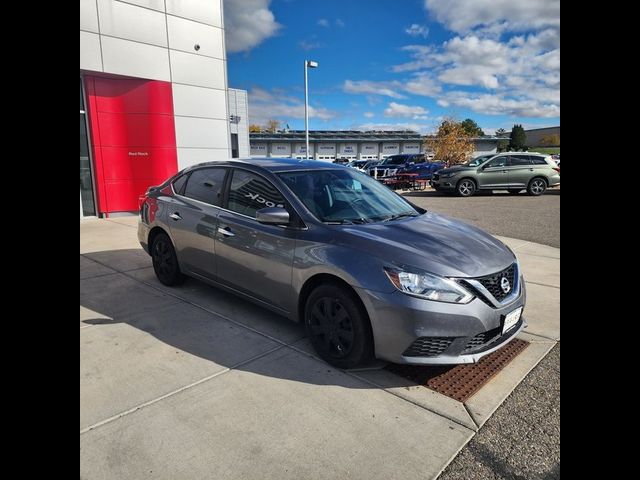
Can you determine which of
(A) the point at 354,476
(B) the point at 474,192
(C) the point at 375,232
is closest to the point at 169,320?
(C) the point at 375,232

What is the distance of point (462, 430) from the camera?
2617mm

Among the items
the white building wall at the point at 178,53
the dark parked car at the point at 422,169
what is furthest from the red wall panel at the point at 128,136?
the dark parked car at the point at 422,169

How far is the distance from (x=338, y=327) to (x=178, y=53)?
10591 mm

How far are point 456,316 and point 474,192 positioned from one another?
16518 mm

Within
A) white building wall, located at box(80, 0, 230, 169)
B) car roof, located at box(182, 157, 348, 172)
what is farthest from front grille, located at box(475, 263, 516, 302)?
A: white building wall, located at box(80, 0, 230, 169)

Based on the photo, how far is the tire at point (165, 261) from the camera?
197 inches

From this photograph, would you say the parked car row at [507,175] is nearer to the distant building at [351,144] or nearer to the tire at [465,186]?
the tire at [465,186]

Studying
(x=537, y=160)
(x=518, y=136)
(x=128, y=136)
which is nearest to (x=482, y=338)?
(x=128, y=136)

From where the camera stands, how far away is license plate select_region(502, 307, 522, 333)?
3094 millimetres

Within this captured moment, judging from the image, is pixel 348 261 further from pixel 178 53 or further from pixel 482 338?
pixel 178 53

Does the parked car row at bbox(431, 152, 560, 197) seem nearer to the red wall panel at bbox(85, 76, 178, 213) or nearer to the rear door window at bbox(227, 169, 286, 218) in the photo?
the red wall panel at bbox(85, 76, 178, 213)

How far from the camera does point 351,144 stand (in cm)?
8575

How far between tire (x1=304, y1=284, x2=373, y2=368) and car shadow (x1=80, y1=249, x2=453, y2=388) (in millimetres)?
127
